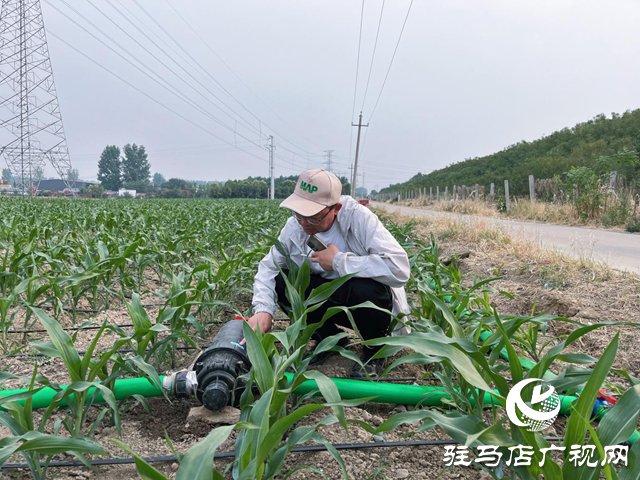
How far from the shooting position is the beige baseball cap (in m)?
1.97

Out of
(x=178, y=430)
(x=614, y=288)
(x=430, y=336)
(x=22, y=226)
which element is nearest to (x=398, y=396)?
(x=430, y=336)

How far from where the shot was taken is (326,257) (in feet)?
6.89

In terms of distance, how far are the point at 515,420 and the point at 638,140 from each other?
96.2 feet

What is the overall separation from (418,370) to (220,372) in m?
1.19

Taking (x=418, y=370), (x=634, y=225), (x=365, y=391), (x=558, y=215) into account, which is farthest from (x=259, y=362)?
(x=558, y=215)

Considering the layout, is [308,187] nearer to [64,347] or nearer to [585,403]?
[64,347]

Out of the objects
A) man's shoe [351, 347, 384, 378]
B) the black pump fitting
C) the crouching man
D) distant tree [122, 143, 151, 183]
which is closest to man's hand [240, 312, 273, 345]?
the crouching man

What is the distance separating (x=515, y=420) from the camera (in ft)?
3.36

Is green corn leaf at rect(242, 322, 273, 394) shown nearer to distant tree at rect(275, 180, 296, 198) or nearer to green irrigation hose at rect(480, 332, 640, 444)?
green irrigation hose at rect(480, 332, 640, 444)

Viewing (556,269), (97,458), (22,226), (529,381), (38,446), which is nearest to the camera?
(38,446)

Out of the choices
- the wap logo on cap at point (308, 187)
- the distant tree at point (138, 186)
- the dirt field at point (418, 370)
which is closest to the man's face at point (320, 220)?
the wap logo on cap at point (308, 187)

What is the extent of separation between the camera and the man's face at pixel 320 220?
6.67ft

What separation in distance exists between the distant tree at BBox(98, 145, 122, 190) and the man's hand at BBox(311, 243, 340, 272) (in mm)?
91301

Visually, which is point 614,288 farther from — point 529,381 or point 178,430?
point 178,430
